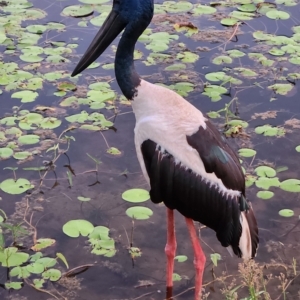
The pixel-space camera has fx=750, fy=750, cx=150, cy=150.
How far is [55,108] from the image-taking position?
6188 millimetres

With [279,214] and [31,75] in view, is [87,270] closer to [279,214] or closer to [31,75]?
[279,214]

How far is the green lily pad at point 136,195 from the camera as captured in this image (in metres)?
5.12

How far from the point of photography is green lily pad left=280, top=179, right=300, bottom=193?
5297mm

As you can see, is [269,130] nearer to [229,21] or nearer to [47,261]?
[229,21]

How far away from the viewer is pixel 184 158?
406 cm

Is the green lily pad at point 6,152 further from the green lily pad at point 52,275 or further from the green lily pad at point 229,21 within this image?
the green lily pad at point 229,21

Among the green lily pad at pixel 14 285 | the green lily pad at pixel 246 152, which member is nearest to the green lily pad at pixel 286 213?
the green lily pad at pixel 246 152

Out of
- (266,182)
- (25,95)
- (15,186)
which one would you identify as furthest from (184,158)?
(25,95)

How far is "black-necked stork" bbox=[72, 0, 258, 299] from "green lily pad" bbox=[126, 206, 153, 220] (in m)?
0.71

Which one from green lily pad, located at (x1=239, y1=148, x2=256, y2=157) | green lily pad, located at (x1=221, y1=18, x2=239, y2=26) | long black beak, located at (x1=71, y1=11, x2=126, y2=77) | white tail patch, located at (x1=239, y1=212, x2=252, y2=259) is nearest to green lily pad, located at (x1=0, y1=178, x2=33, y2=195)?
long black beak, located at (x1=71, y1=11, x2=126, y2=77)

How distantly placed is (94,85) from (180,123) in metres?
2.47

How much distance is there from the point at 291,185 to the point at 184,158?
5.00 ft

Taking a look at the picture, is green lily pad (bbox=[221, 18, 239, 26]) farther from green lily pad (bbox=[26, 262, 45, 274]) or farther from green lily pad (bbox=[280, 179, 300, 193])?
green lily pad (bbox=[26, 262, 45, 274])

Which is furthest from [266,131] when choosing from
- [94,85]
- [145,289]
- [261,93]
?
[145,289]
